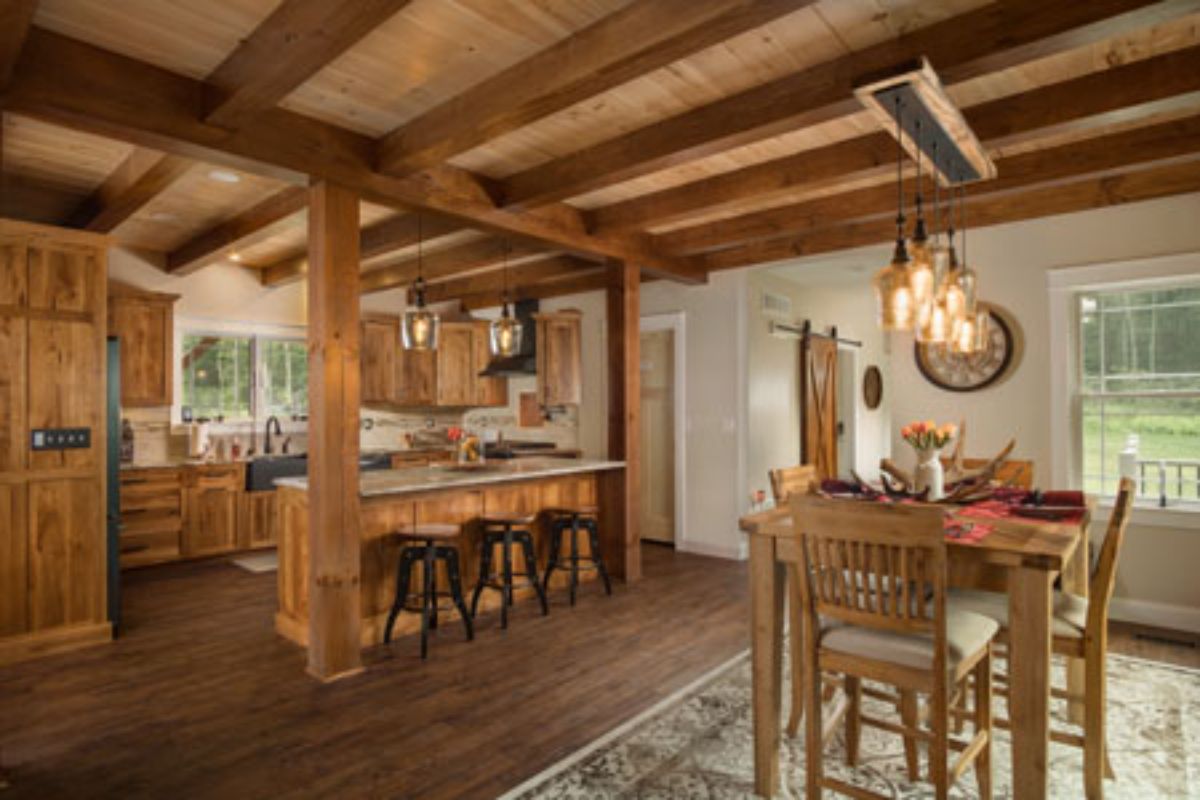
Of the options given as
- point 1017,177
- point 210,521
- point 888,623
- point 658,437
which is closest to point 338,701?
point 888,623

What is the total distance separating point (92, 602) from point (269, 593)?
1.21 meters

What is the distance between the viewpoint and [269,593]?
4.87 meters

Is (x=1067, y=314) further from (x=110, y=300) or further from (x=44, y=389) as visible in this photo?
(x=110, y=300)

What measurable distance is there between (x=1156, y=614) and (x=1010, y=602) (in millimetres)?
3036

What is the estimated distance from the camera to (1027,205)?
455 centimetres

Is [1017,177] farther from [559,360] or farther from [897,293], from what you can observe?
[559,360]

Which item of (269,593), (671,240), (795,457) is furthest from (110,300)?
(795,457)

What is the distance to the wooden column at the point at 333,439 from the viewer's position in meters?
3.34

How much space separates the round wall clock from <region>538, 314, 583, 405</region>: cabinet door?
3.39 m

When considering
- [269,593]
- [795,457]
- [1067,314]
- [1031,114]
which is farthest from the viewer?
[795,457]

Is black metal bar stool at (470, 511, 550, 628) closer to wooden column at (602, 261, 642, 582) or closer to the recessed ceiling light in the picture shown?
wooden column at (602, 261, 642, 582)

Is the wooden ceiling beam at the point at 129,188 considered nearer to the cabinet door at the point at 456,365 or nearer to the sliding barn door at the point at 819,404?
the cabinet door at the point at 456,365

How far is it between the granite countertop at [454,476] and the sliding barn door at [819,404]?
2.59 m

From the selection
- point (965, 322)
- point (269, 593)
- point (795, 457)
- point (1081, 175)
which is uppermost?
point (1081, 175)
